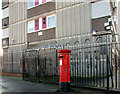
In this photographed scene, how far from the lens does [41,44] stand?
1630 cm

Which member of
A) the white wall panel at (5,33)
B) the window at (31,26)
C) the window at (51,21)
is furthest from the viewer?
the white wall panel at (5,33)

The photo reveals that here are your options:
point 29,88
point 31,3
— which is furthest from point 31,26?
point 29,88

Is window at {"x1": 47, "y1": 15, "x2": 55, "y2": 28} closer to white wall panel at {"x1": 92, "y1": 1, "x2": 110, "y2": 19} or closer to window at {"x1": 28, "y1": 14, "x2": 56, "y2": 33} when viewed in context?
window at {"x1": 28, "y1": 14, "x2": 56, "y2": 33}

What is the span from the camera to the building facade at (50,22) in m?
11.9

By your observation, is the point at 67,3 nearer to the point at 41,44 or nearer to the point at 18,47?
the point at 41,44

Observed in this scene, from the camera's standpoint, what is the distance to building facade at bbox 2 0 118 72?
11938 millimetres

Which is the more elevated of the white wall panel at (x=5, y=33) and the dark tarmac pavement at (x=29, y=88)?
the white wall panel at (x=5, y=33)

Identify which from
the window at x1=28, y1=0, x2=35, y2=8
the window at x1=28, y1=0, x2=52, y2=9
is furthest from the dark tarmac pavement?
the window at x1=28, y1=0, x2=35, y2=8

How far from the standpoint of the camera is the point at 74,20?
13156 millimetres

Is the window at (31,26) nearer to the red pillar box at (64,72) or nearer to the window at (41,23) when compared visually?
the window at (41,23)

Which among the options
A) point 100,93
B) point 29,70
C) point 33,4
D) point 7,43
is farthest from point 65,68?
point 7,43

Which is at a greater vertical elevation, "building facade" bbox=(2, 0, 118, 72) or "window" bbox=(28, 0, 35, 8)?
"window" bbox=(28, 0, 35, 8)

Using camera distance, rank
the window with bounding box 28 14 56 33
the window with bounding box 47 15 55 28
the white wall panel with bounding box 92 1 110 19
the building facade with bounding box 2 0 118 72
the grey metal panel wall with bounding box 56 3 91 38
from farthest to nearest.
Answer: the window with bounding box 28 14 56 33, the window with bounding box 47 15 55 28, the grey metal panel wall with bounding box 56 3 91 38, the building facade with bounding box 2 0 118 72, the white wall panel with bounding box 92 1 110 19

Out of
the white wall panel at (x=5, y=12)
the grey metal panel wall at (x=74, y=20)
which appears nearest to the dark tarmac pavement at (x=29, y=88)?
the grey metal panel wall at (x=74, y=20)
